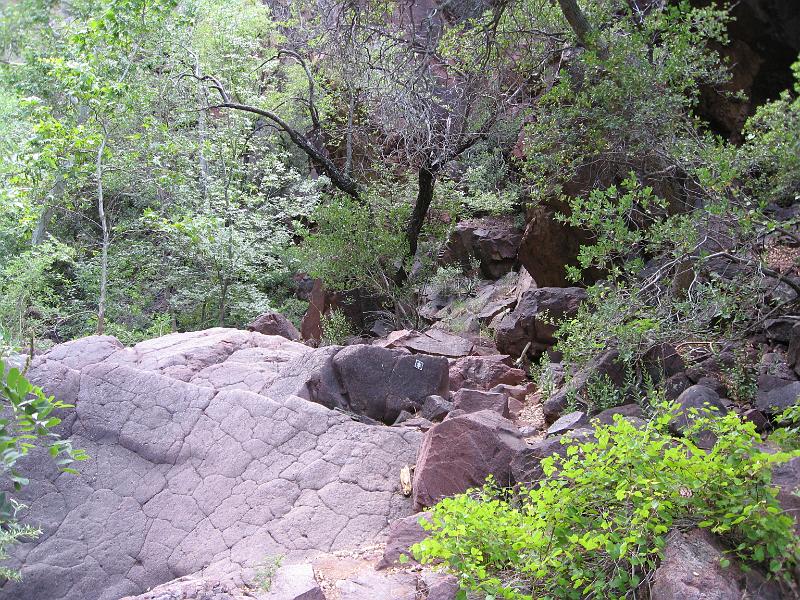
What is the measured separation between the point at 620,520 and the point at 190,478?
411cm

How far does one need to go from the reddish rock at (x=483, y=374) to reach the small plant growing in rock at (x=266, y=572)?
3.66 metres

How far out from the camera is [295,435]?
6.65 m

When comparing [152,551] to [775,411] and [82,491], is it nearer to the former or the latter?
[82,491]

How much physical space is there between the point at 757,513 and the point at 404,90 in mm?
6933

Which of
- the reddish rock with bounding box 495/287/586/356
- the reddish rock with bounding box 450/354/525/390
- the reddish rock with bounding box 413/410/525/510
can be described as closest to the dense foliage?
the reddish rock with bounding box 413/410/525/510

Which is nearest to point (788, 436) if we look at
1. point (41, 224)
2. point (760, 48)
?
point (760, 48)

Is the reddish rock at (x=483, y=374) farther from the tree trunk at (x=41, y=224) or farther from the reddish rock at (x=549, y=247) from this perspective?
the tree trunk at (x=41, y=224)

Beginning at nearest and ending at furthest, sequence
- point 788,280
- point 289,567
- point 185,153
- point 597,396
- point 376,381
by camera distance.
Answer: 1. point 289,567
2. point 788,280
3. point 597,396
4. point 376,381
5. point 185,153

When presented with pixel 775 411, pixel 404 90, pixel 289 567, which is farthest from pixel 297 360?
pixel 775 411

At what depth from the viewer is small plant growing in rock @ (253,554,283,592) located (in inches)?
187

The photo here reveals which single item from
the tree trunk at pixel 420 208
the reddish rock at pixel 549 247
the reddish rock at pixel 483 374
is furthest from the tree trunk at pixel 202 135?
the reddish rock at pixel 483 374

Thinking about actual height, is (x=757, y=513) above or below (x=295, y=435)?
above

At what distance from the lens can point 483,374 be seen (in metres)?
8.69

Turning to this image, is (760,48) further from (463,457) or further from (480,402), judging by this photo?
(463,457)
